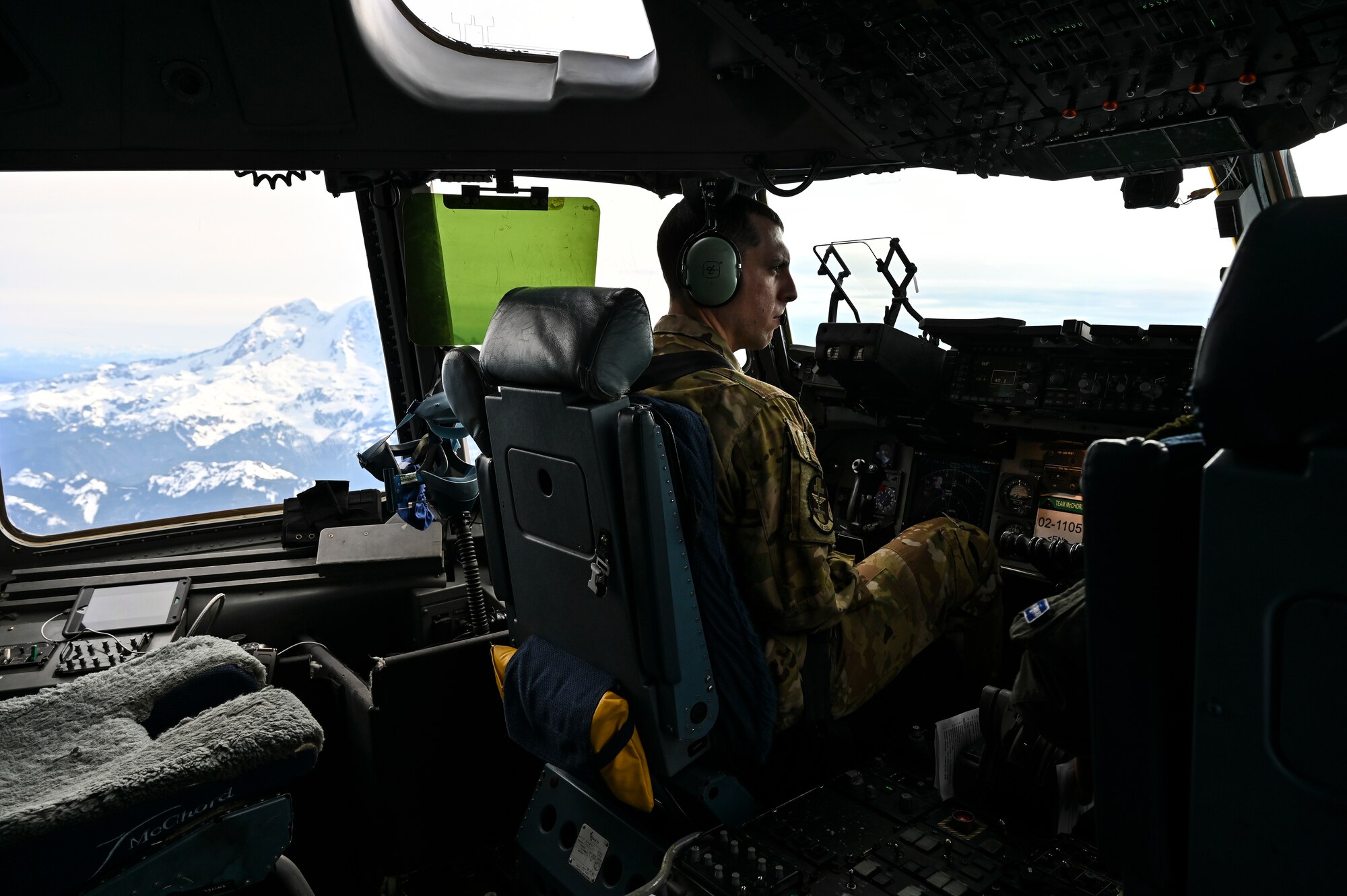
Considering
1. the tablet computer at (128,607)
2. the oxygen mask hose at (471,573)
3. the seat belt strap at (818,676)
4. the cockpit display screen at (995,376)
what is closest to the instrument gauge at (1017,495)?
the cockpit display screen at (995,376)

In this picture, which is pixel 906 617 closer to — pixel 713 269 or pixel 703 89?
pixel 713 269

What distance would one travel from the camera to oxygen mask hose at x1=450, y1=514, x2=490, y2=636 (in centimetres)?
259

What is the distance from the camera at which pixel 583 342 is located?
143 centimetres

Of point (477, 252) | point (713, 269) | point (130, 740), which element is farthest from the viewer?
point (477, 252)

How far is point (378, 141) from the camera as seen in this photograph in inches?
100

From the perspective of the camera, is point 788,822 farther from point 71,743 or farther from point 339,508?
point 339,508

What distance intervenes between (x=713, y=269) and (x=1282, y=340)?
1278 mm

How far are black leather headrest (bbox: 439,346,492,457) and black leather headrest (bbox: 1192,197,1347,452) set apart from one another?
1418mm

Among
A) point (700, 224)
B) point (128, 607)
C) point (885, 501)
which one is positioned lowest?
point (128, 607)

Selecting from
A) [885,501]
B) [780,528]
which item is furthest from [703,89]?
[780,528]

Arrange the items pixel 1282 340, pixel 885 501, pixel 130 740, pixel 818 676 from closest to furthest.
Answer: pixel 1282 340
pixel 130 740
pixel 818 676
pixel 885 501

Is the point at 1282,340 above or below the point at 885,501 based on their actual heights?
above

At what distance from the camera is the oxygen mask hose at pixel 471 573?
2586 mm

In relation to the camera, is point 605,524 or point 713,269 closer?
point 605,524
